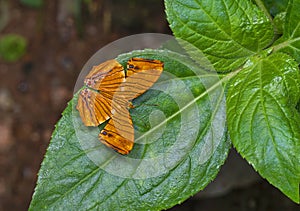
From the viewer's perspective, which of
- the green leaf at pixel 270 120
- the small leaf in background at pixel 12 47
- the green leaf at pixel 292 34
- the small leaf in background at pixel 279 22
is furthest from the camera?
the small leaf in background at pixel 12 47

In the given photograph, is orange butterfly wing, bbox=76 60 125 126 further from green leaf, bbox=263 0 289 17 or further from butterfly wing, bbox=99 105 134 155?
green leaf, bbox=263 0 289 17

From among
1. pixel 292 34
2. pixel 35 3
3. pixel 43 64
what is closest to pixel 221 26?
pixel 292 34

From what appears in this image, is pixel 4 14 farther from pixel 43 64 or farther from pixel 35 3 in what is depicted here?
pixel 43 64

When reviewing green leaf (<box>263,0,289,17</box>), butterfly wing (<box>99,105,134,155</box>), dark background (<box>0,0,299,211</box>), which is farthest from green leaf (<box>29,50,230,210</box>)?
dark background (<box>0,0,299,211</box>)

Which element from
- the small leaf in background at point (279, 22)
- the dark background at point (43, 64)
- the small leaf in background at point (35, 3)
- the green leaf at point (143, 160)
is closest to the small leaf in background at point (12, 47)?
the dark background at point (43, 64)

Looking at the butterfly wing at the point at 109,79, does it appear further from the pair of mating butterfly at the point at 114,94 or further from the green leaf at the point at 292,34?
the green leaf at the point at 292,34

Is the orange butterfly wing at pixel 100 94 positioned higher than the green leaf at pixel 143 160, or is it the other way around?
the orange butterfly wing at pixel 100 94

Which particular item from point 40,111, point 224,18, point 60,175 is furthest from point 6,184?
point 224,18

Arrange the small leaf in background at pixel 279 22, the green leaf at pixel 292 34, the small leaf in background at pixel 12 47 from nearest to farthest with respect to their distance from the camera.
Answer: the green leaf at pixel 292 34 → the small leaf in background at pixel 279 22 → the small leaf in background at pixel 12 47
